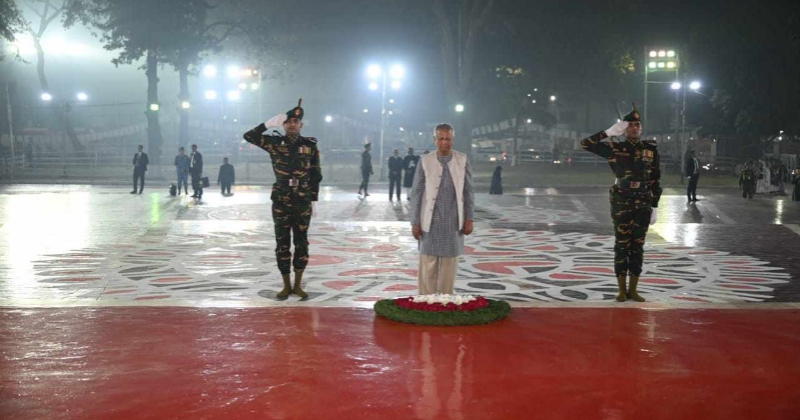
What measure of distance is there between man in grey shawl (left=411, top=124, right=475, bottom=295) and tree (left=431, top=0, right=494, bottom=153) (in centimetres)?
3738

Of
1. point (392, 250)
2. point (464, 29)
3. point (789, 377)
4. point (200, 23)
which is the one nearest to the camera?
point (789, 377)

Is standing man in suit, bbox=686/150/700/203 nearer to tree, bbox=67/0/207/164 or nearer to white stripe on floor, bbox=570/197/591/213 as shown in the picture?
white stripe on floor, bbox=570/197/591/213

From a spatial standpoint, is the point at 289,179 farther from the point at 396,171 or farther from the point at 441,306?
the point at 396,171

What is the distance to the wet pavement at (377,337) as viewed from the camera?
217 inches

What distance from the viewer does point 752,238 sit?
54.3 feet

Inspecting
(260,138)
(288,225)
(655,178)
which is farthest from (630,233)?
(260,138)

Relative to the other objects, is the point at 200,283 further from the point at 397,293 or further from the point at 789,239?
the point at 789,239

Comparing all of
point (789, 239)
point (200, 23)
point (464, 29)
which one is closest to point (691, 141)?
point (464, 29)


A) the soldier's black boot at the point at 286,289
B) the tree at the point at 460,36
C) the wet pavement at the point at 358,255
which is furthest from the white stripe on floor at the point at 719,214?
Answer: the tree at the point at 460,36

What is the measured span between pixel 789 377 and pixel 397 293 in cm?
478

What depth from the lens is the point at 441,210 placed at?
320 inches

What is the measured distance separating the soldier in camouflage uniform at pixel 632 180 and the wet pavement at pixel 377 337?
0.69 metres

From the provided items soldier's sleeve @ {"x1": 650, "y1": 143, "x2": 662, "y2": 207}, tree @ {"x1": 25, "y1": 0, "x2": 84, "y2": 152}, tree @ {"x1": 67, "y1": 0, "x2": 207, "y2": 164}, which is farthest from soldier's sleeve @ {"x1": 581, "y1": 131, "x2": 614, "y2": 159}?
tree @ {"x1": 25, "y1": 0, "x2": 84, "y2": 152}

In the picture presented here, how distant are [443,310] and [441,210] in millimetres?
977
